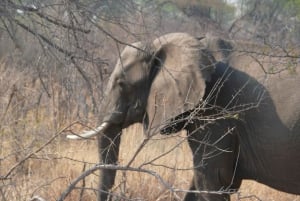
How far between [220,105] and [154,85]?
1.74 feet

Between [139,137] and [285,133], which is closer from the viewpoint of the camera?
[285,133]

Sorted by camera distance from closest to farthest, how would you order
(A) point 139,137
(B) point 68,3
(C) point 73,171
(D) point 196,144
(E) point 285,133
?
1. (B) point 68,3
2. (E) point 285,133
3. (D) point 196,144
4. (C) point 73,171
5. (A) point 139,137

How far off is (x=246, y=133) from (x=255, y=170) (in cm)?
25

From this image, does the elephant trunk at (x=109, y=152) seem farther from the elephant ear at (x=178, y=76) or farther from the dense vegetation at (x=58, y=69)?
the elephant ear at (x=178, y=76)

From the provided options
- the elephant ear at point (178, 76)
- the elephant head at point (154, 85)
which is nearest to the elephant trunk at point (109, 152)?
the elephant head at point (154, 85)

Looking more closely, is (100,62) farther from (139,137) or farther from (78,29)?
(139,137)

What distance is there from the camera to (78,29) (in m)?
3.28

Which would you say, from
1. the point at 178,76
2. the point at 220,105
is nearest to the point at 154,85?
the point at 178,76

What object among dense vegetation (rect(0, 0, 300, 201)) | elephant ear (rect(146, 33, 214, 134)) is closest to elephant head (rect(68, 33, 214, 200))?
elephant ear (rect(146, 33, 214, 134))

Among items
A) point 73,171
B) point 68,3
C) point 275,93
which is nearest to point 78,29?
point 68,3

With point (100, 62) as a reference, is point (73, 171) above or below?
below

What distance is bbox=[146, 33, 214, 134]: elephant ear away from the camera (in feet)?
15.8

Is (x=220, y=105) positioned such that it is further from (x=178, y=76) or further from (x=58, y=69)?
(x=58, y=69)

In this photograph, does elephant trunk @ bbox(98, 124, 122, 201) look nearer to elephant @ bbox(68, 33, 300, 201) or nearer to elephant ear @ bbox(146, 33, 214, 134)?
elephant @ bbox(68, 33, 300, 201)
